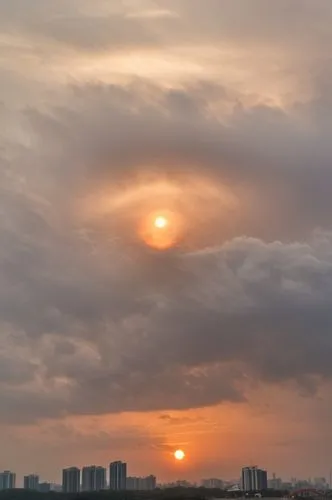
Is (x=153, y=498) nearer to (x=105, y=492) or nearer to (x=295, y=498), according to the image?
(x=105, y=492)

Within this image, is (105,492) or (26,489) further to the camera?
(26,489)

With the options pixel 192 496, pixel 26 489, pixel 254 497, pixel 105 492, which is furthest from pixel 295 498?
pixel 26 489

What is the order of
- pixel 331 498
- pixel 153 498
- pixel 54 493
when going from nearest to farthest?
pixel 153 498 → pixel 54 493 → pixel 331 498

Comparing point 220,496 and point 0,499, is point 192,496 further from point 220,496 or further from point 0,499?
point 0,499

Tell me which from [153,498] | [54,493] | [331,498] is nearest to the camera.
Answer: [153,498]

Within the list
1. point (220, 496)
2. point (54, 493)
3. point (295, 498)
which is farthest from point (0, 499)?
point (295, 498)

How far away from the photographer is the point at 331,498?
19850 centimetres

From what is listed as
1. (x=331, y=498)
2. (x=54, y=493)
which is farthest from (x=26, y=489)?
(x=331, y=498)

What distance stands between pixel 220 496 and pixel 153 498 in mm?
27171

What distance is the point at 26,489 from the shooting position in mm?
194000

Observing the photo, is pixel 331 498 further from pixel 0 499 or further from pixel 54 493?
pixel 0 499

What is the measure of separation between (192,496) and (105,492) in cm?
2069

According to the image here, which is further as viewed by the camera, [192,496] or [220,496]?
[220,496]

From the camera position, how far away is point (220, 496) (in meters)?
192
